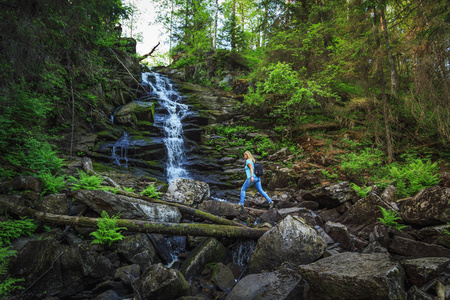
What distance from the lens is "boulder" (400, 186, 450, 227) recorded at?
4.45m

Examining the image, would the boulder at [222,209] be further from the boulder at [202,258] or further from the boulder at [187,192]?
the boulder at [202,258]

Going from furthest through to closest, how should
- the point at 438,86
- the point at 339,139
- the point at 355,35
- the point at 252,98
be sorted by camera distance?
the point at 252,98
the point at 339,139
the point at 355,35
the point at 438,86

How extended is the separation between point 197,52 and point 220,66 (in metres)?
3.57

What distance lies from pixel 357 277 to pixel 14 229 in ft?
19.7

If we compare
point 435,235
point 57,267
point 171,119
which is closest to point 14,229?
point 57,267

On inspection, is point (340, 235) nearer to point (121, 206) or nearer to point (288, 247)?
point (288, 247)

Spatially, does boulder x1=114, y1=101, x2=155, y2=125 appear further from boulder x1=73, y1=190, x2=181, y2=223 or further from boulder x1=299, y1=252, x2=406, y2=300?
boulder x1=299, y1=252, x2=406, y2=300

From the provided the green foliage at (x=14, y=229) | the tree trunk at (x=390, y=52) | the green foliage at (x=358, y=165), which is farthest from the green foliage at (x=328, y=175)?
the green foliage at (x=14, y=229)

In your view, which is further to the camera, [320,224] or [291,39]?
[291,39]

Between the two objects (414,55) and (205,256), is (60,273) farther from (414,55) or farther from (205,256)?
(414,55)

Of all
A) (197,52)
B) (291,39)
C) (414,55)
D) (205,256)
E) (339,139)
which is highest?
(197,52)

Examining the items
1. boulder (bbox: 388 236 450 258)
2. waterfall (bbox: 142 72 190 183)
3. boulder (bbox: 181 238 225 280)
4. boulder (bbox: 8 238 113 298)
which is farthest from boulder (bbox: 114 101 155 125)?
boulder (bbox: 388 236 450 258)

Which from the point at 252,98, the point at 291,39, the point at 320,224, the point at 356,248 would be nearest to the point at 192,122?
the point at 252,98

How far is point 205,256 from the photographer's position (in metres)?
4.68
